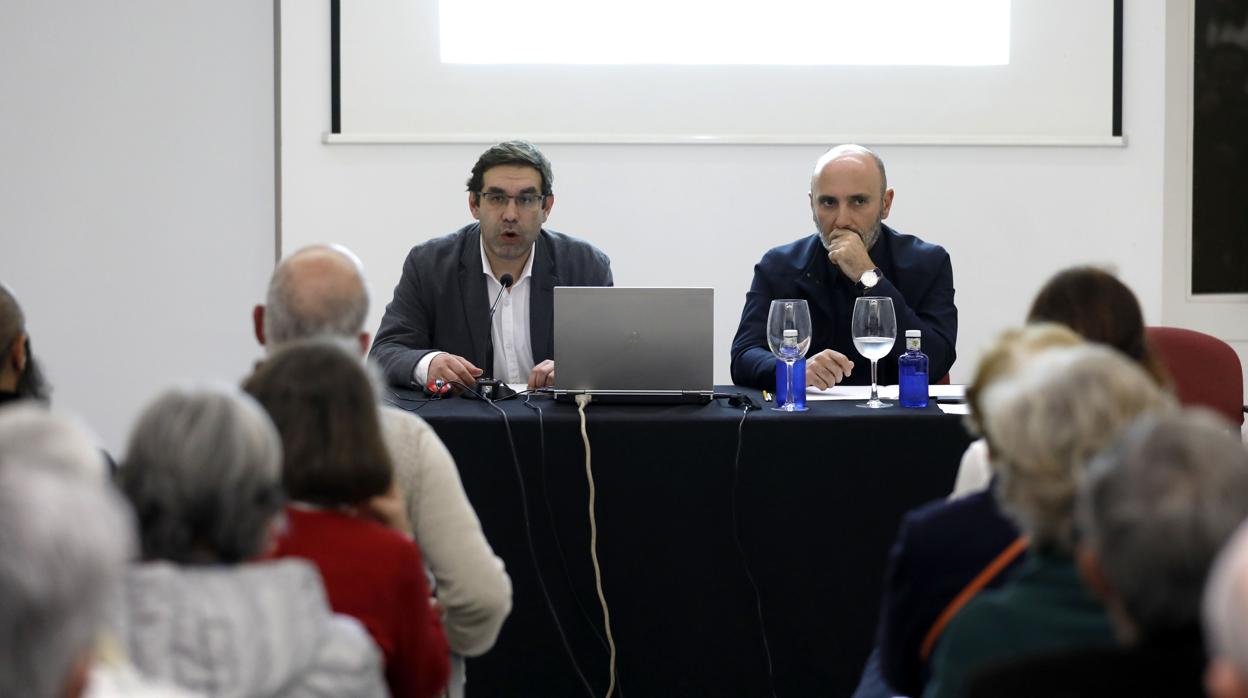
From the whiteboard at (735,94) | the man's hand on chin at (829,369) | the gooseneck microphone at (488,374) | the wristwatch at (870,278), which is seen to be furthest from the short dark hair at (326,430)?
the whiteboard at (735,94)

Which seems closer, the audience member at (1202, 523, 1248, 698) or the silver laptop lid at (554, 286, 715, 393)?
the audience member at (1202, 523, 1248, 698)

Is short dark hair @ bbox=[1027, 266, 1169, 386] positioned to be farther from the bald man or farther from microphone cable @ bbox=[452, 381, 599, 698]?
the bald man

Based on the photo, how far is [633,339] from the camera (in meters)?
2.68

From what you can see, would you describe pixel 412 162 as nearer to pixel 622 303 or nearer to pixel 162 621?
pixel 622 303

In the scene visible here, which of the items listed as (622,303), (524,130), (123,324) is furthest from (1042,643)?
(123,324)

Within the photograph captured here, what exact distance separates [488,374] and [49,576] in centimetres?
243

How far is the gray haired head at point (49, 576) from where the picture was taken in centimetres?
86

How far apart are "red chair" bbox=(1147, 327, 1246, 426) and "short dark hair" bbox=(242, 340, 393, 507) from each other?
218 cm

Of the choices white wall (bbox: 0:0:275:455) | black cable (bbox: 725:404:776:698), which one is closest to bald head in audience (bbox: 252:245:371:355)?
black cable (bbox: 725:404:776:698)

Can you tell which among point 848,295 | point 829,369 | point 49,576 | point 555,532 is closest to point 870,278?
point 848,295

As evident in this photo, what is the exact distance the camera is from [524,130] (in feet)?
14.1

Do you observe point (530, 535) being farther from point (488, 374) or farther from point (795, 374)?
point (488, 374)

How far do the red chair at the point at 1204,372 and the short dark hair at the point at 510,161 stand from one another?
61.3 inches

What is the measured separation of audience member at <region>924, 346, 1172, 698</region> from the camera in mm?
1199
